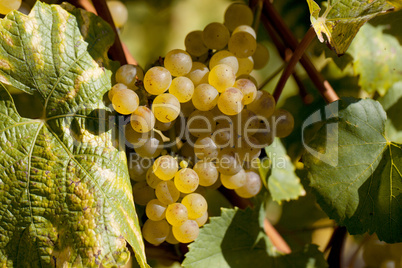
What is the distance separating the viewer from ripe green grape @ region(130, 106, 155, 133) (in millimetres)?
625

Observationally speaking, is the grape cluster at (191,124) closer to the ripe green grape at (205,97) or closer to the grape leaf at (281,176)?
the ripe green grape at (205,97)

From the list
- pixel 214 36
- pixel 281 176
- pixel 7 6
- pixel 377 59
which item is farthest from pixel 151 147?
pixel 377 59

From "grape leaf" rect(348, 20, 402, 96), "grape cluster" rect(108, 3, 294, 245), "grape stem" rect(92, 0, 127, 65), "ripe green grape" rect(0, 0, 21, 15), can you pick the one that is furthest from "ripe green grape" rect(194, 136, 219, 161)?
"grape leaf" rect(348, 20, 402, 96)

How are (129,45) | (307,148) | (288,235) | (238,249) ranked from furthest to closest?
1. (129,45)
2. (288,235)
3. (238,249)
4. (307,148)

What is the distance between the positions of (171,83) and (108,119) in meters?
0.13

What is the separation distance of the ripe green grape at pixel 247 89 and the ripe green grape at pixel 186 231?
244 millimetres

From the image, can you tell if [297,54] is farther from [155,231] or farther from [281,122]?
[155,231]

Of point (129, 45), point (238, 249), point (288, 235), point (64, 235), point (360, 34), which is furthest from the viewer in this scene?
point (129, 45)

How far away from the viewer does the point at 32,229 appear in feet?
2.04

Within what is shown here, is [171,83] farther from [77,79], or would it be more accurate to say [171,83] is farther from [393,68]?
[393,68]

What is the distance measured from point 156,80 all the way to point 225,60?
0.46 ft

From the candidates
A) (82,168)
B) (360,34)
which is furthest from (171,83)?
(360,34)

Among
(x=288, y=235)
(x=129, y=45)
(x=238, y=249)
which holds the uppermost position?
(x=129, y=45)

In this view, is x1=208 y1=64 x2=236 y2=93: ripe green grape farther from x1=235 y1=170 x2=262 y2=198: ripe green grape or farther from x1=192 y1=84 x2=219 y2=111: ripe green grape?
x1=235 y1=170 x2=262 y2=198: ripe green grape
